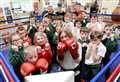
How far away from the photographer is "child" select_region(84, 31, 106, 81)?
2.10 metres

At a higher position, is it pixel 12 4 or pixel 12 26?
pixel 12 4

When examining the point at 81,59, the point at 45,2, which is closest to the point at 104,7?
the point at 45,2

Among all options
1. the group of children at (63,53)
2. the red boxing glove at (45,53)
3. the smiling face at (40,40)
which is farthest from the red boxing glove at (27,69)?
the smiling face at (40,40)

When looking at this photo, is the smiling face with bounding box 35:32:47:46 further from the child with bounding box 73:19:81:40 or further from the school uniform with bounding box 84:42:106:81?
the child with bounding box 73:19:81:40

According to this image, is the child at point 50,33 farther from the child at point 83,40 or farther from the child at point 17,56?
the child at point 17,56

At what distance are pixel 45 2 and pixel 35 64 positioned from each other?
15.2 feet

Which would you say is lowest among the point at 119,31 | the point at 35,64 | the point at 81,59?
the point at 119,31

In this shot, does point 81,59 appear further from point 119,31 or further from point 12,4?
point 12,4

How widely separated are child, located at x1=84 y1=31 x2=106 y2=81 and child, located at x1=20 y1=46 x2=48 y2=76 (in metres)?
0.56

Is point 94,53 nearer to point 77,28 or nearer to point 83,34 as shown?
point 83,34

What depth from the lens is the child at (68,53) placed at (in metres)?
2.01

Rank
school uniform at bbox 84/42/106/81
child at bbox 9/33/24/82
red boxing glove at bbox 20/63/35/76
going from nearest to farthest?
1. red boxing glove at bbox 20/63/35/76
2. child at bbox 9/33/24/82
3. school uniform at bbox 84/42/106/81

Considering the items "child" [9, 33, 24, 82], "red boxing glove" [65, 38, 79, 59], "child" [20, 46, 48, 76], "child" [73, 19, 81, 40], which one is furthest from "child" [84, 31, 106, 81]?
"child" [9, 33, 24, 82]

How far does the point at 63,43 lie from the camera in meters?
2.03
